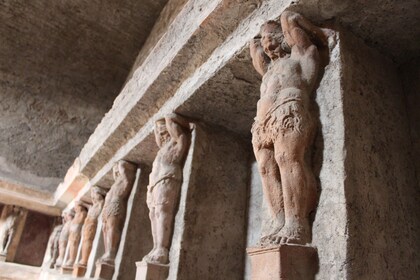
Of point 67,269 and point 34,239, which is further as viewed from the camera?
point 34,239

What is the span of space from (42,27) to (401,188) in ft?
22.7

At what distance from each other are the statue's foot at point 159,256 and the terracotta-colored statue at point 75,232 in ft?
11.3


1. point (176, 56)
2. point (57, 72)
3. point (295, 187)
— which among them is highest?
point (57, 72)

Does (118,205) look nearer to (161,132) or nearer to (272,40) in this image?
(161,132)

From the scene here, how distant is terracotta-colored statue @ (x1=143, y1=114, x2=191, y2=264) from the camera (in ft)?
9.11

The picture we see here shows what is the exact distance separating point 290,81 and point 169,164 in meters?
1.46

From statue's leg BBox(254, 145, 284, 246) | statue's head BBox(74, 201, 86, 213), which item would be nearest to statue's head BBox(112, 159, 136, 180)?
statue's head BBox(74, 201, 86, 213)

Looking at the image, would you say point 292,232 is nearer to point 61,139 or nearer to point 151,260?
point 151,260

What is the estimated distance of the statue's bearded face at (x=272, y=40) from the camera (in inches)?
83.2

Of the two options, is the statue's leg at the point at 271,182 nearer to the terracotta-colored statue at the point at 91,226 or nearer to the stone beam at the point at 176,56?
the stone beam at the point at 176,56

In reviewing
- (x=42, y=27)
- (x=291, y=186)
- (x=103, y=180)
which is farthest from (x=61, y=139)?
(x=291, y=186)

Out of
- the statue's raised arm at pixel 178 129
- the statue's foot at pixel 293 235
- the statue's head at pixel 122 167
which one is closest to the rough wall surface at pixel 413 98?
the statue's foot at pixel 293 235

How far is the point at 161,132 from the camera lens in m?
3.25

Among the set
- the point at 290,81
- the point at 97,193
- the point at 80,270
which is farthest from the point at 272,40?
the point at 80,270
